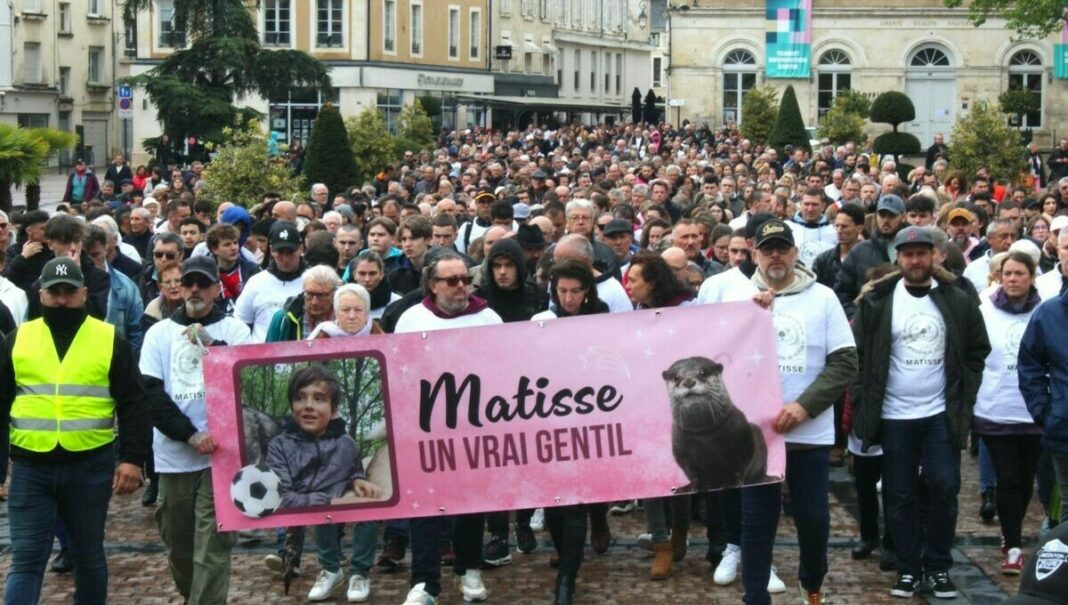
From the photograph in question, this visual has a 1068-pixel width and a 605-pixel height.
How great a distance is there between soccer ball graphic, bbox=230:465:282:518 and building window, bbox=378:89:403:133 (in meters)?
59.7

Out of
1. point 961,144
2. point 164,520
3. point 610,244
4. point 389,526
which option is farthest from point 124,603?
point 961,144

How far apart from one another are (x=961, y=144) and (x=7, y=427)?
2147 cm

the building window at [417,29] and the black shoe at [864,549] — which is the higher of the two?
the building window at [417,29]

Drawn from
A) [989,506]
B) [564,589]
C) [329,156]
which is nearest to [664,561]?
[564,589]

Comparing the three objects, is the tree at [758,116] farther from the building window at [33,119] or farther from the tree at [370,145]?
the building window at [33,119]

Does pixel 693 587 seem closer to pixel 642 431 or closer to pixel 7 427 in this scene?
pixel 642 431

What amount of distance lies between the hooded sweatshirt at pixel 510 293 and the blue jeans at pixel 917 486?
2204 mm

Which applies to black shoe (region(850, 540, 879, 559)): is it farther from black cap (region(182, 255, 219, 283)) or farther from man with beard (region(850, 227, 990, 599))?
black cap (region(182, 255, 219, 283))

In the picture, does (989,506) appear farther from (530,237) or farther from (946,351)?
(530,237)

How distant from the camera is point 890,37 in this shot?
6334cm

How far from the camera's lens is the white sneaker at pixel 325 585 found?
32.2 ft

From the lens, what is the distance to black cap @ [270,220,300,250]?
11750mm

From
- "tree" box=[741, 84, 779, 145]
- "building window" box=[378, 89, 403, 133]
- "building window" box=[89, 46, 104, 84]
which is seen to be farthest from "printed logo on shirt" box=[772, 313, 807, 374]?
"building window" box=[89, 46, 104, 84]

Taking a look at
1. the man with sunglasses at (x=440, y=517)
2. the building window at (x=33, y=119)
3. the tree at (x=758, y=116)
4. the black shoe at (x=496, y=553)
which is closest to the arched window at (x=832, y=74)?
the tree at (x=758, y=116)
